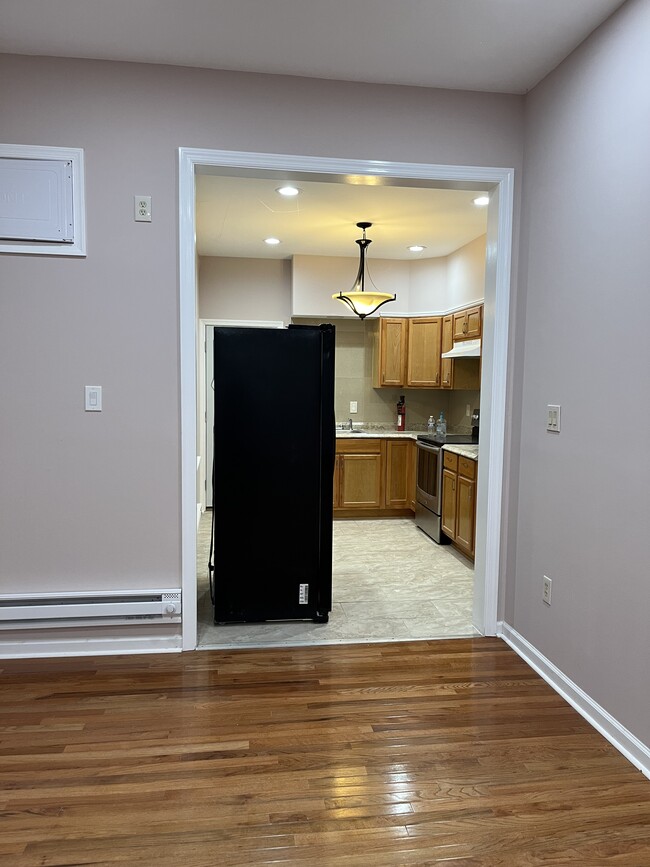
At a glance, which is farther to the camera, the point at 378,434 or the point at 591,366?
the point at 378,434

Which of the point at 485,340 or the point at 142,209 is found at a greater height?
the point at 142,209

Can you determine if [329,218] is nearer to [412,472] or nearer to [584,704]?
[412,472]

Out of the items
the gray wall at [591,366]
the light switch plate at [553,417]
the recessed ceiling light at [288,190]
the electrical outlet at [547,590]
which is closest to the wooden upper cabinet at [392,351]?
the recessed ceiling light at [288,190]

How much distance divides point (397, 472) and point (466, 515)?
1703 mm

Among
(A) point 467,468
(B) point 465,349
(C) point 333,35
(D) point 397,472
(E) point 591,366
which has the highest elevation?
(C) point 333,35

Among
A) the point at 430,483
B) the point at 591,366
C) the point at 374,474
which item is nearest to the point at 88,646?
the point at 591,366

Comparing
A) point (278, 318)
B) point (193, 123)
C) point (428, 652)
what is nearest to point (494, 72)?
point (193, 123)

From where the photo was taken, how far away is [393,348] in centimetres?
625

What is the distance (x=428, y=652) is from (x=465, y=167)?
245 centimetres

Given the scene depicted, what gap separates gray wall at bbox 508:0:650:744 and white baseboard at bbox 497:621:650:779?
0.13 feet

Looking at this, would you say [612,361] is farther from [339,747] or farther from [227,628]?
[227,628]

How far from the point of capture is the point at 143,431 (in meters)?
2.82

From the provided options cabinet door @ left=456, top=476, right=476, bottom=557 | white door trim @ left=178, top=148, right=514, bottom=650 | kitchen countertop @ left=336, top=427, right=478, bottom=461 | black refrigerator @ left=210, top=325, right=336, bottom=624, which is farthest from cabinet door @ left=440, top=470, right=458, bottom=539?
black refrigerator @ left=210, top=325, right=336, bottom=624

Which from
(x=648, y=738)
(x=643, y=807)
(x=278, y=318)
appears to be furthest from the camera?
(x=278, y=318)
